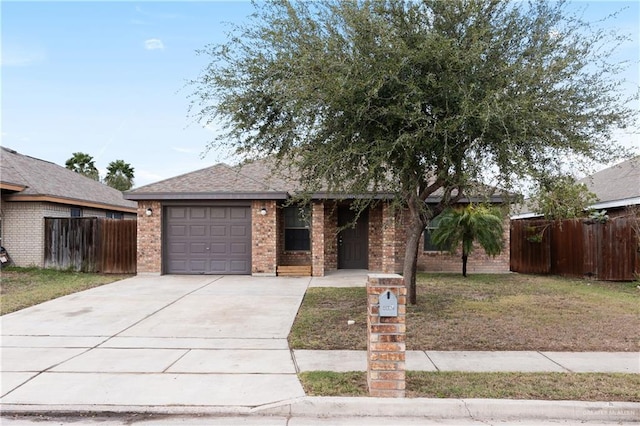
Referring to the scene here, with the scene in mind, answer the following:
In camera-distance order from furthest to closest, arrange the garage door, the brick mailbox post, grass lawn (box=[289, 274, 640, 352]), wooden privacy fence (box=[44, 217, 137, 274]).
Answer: wooden privacy fence (box=[44, 217, 137, 274]), the garage door, grass lawn (box=[289, 274, 640, 352]), the brick mailbox post

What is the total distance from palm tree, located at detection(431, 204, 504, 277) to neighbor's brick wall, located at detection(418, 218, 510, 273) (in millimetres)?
2131

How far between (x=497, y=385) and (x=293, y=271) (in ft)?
34.6

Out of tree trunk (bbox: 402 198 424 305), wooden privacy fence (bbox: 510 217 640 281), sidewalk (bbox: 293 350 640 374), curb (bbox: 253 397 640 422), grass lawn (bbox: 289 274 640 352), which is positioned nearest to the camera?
curb (bbox: 253 397 640 422)

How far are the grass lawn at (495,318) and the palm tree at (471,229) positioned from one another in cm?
127

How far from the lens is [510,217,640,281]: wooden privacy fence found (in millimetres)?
13633

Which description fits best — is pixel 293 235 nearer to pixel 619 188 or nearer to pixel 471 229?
pixel 471 229

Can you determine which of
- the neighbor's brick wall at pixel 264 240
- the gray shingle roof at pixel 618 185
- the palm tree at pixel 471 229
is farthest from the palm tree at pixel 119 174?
the gray shingle roof at pixel 618 185

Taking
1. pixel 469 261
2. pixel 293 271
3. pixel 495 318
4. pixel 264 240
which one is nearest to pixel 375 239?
pixel 293 271

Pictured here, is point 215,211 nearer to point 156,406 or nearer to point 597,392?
point 156,406

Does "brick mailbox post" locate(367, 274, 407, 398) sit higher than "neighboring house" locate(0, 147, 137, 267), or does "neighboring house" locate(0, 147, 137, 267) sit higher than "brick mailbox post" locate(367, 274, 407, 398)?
"neighboring house" locate(0, 147, 137, 267)

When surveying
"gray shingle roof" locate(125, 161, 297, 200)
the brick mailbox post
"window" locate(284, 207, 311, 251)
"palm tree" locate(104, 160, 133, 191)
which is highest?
"palm tree" locate(104, 160, 133, 191)

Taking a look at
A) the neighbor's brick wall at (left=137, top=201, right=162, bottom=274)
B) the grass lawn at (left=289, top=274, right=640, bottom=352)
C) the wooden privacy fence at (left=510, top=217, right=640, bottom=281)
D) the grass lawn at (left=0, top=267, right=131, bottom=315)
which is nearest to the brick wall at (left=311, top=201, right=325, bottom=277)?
the grass lawn at (left=289, top=274, right=640, bottom=352)

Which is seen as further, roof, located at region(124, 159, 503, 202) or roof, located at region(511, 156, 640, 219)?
roof, located at region(511, 156, 640, 219)

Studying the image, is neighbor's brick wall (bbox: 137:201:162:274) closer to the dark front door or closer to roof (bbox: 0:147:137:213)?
roof (bbox: 0:147:137:213)
